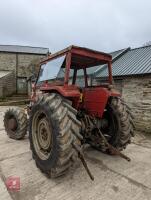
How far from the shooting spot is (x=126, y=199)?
2.96 m

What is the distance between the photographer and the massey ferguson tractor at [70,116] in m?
3.30

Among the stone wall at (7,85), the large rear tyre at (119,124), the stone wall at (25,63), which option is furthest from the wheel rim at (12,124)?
the stone wall at (25,63)

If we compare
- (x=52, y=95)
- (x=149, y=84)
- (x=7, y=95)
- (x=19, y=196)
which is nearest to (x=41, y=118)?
(x=52, y=95)

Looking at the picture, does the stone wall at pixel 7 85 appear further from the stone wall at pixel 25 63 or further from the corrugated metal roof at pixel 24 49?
the corrugated metal roof at pixel 24 49

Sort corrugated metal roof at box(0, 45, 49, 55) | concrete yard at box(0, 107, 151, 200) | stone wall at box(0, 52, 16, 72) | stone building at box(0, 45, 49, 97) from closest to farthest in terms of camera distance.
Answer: concrete yard at box(0, 107, 151, 200), stone building at box(0, 45, 49, 97), stone wall at box(0, 52, 16, 72), corrugated metal roof at box(0, 45, 49, 55)

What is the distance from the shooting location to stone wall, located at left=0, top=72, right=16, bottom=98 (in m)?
25.2

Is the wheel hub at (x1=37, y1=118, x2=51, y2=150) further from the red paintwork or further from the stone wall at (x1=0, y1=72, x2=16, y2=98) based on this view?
the stone wall at (x1=0, y1=72, x2=16, y2=98)

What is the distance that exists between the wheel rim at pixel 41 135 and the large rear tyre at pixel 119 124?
4.95 ft

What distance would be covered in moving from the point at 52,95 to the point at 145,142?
4.04m

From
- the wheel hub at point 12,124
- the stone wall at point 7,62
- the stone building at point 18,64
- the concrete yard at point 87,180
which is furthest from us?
the stone wall at point 7,62

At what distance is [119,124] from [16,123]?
313 cm

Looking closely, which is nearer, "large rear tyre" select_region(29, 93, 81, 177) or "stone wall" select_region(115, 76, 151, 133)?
"large rear tyre" select_region(29, 93, 81, 177)

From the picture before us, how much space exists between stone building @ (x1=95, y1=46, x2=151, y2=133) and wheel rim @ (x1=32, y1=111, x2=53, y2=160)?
5.07 metres

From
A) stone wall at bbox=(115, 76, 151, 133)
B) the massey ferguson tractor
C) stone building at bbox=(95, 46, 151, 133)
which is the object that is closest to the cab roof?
the massey ferguson tractor
